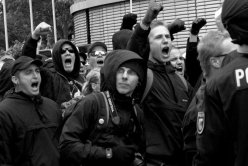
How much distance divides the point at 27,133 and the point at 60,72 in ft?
5.51

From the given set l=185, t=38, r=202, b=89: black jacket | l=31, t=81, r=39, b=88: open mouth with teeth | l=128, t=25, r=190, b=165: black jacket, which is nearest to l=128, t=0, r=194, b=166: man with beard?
l=128, t=25, r=190, b=165: black jacket

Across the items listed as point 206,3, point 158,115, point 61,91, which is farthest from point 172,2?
point 158,115

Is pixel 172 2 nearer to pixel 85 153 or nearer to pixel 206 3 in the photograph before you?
pixel 206 3

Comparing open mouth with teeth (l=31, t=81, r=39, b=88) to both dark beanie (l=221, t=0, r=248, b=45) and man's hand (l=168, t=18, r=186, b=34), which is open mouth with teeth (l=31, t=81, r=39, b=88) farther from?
dark beanie (l=221, t=0, r=248, b=45)

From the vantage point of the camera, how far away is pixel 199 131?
3543 millimetres

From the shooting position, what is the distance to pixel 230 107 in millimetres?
3229

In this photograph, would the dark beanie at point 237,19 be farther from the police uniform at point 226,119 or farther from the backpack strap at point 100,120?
the backpack strap at point 100,120

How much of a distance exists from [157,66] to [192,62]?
0.54 m

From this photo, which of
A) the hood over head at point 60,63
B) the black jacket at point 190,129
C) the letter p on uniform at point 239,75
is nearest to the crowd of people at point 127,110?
the black jacket at point 190,129

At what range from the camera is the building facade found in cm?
1374

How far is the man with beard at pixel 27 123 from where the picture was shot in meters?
5.61

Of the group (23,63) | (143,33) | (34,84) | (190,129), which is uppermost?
(143,33)

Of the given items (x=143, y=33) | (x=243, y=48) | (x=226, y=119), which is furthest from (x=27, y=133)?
(x=243, y=48)

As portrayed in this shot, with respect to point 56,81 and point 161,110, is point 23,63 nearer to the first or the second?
point 56,81
